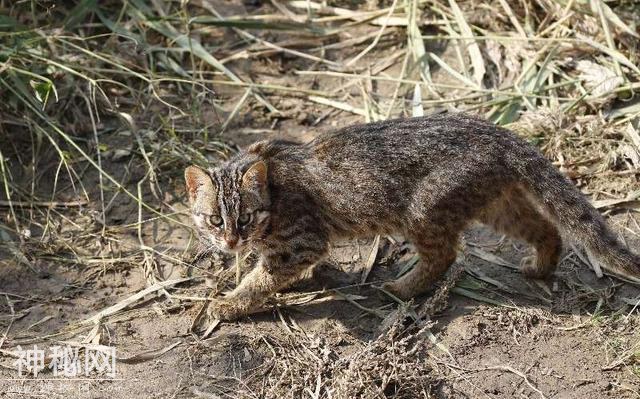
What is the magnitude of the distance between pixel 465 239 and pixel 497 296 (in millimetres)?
818

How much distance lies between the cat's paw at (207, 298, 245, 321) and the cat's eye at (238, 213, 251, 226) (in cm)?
60

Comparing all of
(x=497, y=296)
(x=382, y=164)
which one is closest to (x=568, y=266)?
(x=497, y=296)

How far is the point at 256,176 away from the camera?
6.75m

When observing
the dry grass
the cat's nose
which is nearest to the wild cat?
the cat's nose

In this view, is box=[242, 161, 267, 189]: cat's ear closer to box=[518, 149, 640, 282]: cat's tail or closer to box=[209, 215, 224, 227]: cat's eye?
box=[209, 215, 224, 227]: cat's eye

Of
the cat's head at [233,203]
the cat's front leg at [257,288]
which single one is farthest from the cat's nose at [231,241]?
the cat's front leg at [257,288]

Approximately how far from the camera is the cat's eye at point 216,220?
267 inches

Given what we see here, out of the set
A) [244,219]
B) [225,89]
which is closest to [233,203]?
[244,219]

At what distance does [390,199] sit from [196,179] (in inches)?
57.4

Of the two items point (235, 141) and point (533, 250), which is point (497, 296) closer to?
point (533, 250)

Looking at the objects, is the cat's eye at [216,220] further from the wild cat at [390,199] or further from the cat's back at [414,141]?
the cat's back at [414,141]

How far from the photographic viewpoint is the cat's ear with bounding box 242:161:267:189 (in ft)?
22.0

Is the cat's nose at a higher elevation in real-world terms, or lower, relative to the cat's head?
lower

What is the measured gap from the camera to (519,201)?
700 centimetres
